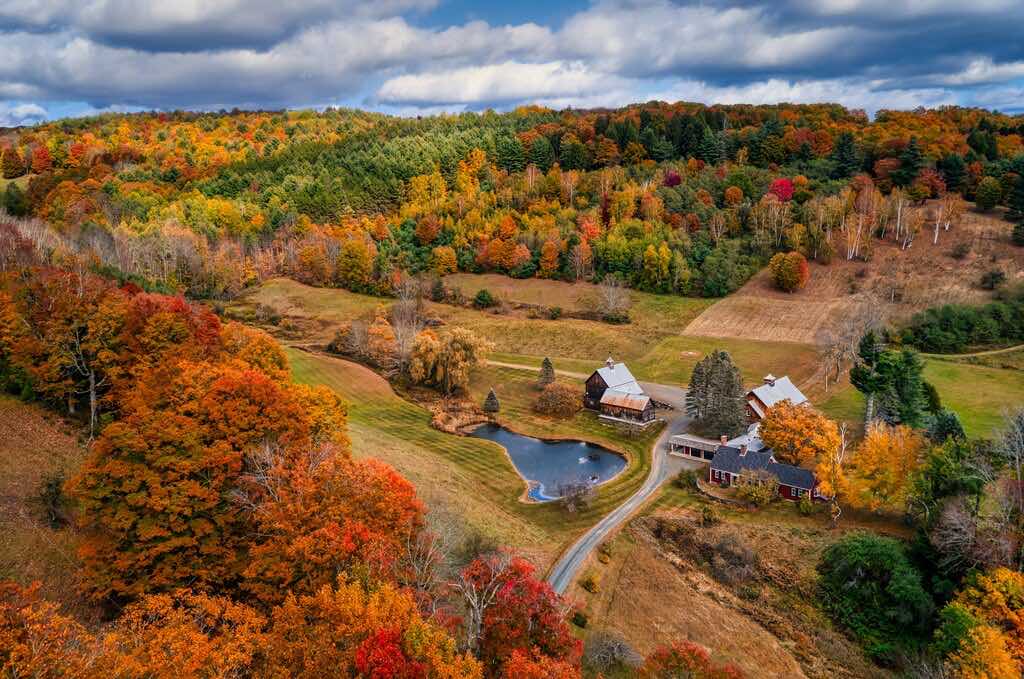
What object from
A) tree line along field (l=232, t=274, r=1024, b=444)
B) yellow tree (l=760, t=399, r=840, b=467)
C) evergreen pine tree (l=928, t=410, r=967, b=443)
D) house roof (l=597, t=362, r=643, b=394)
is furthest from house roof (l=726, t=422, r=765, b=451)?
house roof (l=597, t=362, r=643, b=394)

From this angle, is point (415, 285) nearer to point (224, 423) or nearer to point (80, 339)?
point (80, 339)

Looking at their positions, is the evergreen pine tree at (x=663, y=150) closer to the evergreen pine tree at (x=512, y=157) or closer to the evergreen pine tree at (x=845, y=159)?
the evergreen pine tree at (x=512, y=157)

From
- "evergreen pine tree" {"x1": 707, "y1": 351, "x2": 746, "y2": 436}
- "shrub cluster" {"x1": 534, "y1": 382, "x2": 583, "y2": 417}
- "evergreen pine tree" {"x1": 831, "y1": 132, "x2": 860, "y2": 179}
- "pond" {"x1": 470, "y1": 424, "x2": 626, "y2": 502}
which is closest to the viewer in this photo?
"pond" {"x1": 470, "y1": 424, "x2": 626, "y2": 502}

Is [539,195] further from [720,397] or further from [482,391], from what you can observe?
[720,397]

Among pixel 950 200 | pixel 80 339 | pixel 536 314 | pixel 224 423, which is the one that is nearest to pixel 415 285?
pixel 536 314

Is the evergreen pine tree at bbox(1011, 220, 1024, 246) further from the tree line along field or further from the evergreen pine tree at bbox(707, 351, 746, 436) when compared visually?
the evergreen pine tree at bbox(707, 351, 746, 436)

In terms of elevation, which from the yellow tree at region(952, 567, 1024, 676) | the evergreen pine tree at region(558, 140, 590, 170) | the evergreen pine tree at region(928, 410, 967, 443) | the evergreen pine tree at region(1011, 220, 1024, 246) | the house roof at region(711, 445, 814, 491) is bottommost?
the house roof at region(711, 445, 814, 491)

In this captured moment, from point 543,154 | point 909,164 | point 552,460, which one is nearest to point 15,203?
point 543,154
